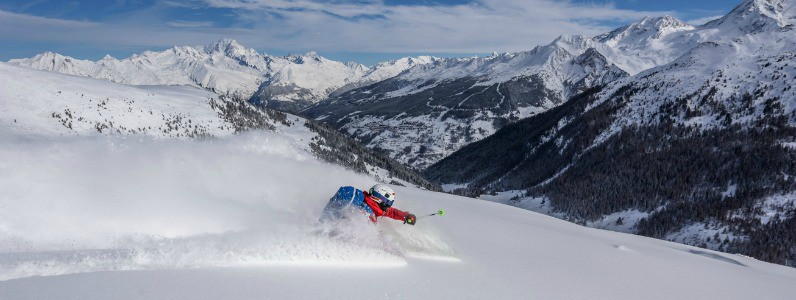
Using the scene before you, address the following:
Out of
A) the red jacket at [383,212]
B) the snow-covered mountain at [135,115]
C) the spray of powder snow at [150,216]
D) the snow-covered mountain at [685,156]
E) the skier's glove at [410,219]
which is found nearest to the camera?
the spray of powder snow at [150,216]

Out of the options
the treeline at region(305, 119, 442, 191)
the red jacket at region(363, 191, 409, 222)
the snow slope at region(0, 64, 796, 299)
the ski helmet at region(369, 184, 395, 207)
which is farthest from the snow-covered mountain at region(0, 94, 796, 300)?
the treeline at region(305, 119, 442, 191)

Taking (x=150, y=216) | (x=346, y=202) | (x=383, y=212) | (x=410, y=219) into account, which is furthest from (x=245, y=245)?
(x=410, y=219)

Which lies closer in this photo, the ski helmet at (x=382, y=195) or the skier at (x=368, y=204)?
the skier at (x=368, y=204)

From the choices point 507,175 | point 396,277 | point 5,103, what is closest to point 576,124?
→ point 507,175

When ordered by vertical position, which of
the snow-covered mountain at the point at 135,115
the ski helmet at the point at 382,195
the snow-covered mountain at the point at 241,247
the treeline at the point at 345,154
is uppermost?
the ski helmet at the point at 382,195

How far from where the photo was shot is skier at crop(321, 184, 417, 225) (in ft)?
54.7

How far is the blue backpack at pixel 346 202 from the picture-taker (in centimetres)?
1666

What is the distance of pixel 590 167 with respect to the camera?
14088 centimetres

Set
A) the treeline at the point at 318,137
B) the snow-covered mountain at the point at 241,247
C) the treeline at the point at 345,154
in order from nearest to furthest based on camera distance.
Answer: the snow-covered mountain at the point at 241,247 < the treeline at the point at 318,137 < the treeline at the point at 345,154

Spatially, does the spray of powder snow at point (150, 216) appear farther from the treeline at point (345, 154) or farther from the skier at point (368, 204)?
the treeline at point (345, 154)

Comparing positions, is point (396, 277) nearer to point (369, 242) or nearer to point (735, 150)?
point (369, 242)

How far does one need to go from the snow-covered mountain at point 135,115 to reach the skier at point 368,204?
4377cm

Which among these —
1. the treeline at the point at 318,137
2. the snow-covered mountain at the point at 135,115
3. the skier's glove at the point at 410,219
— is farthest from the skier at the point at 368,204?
the treeline at the point at 318,137

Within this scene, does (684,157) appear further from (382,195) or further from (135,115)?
(382,195)
